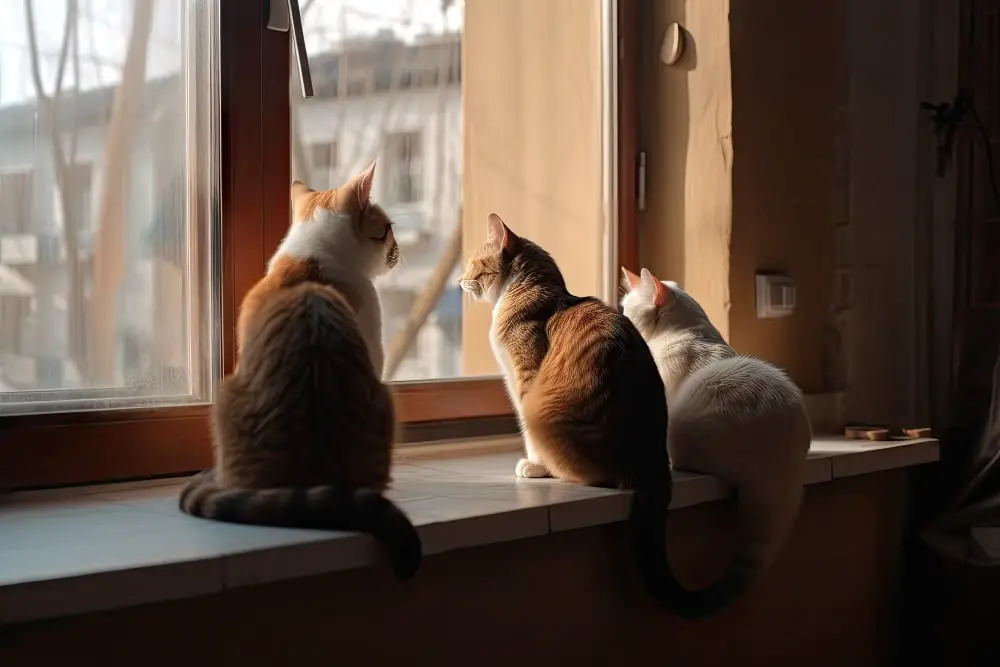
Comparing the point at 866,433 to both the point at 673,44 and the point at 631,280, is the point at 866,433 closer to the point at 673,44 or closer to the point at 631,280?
the point at 631,280

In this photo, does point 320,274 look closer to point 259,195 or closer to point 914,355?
point 259,195

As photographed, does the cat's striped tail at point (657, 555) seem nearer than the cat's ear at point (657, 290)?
Yes

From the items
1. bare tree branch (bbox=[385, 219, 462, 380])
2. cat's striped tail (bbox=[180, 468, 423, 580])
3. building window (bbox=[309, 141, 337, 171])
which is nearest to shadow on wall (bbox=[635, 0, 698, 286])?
bare tree branch (bbox=[385, 219, 462, 380])

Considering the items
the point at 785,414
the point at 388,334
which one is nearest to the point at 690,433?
the point at 785,414

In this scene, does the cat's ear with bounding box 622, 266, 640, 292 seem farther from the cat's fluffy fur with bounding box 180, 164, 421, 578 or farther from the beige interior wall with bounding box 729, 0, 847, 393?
the cat's fluffy fur with bounding box 180, 164, 421, 578

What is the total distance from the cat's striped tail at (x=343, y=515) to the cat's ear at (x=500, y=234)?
612mm

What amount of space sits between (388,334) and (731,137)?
2.40 feet

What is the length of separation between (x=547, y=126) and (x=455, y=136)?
213 mm

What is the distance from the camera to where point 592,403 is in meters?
1.35

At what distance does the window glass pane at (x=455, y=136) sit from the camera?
5.50 feet

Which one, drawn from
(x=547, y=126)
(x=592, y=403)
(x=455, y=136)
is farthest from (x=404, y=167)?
(x=592, y=403)

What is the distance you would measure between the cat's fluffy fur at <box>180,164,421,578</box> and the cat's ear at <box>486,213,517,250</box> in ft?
1.33

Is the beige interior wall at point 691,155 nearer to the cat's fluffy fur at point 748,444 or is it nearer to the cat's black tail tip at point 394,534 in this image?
the cat's fluffy fur at point 748,444

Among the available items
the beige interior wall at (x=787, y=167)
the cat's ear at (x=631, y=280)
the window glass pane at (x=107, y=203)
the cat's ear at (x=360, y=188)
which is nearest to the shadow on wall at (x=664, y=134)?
the beige interior wall at (x=787, y=167)
